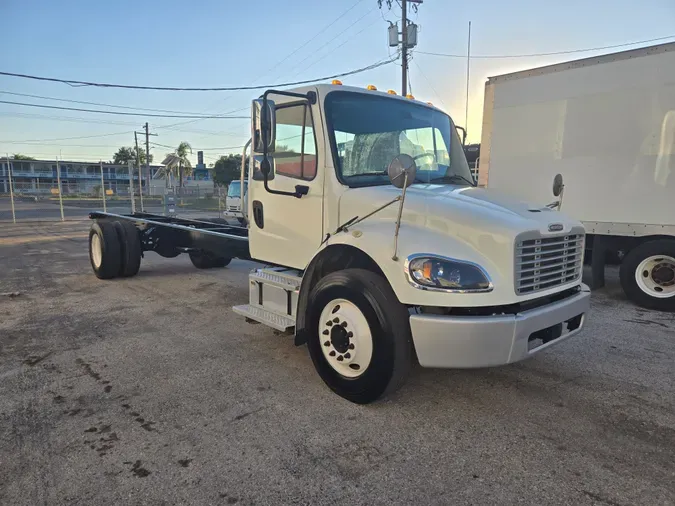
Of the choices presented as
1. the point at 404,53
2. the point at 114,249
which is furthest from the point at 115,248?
the point at 404,53

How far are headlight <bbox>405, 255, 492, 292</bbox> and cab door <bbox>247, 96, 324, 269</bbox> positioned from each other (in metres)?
1.22

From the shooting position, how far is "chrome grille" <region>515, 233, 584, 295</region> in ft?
10.3

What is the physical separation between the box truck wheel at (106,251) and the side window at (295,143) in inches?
199

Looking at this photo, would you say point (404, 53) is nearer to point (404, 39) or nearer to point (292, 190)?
point (404, 39)

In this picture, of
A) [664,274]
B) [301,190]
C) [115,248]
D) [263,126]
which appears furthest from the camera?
[115,248]

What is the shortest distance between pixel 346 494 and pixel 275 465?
1.64 ft

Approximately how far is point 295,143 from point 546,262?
2.30 m

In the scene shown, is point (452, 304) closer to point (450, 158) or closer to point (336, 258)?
point (336, 258)

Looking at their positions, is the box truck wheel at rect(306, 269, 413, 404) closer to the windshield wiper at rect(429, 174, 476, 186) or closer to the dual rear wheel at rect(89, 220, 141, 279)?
the windshield wiper at rect(429, 174, 476, 186)

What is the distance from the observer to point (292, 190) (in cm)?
429

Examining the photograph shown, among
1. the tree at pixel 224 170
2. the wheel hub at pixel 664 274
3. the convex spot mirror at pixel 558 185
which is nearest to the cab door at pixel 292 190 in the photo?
the convex spot mirror at pixel 558 185

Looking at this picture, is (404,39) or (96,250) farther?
(404,39)

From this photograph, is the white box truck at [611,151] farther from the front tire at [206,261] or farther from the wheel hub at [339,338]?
the front tire at [206,261]

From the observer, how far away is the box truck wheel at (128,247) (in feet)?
27.2
